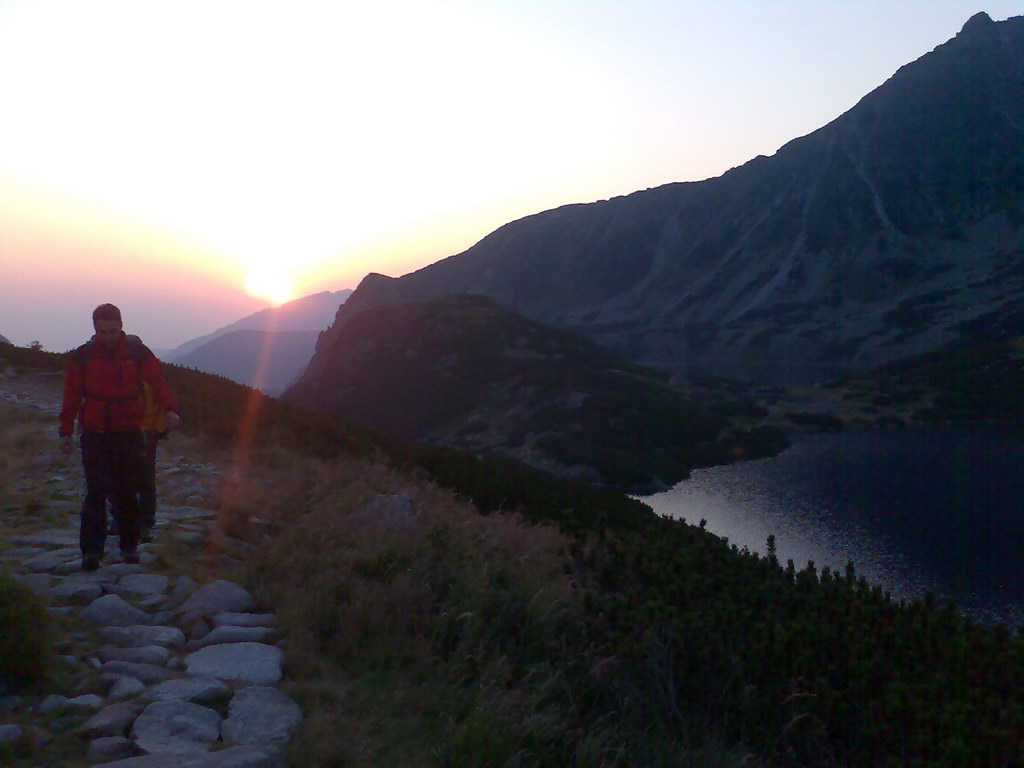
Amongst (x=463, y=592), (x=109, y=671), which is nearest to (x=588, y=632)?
(x=463, y=592)

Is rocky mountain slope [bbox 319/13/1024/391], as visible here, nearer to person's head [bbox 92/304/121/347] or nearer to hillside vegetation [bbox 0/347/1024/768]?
person's head [bbox 92/304/121/347]

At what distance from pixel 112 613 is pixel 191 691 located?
1.57m

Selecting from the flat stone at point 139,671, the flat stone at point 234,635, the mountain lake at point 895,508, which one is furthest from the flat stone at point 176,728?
the mountain lake at point 895,508

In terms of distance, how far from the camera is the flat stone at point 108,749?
11.6 feet

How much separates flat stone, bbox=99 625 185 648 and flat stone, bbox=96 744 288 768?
162cm

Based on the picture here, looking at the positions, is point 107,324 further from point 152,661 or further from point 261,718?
point 261,718

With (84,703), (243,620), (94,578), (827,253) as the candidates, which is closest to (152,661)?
(84,703)

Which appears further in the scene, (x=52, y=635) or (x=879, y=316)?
(x=879, y=316)

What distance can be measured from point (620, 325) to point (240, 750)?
148 meters

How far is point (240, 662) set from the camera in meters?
4.74

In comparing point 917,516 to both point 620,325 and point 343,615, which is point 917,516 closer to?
point 343,615

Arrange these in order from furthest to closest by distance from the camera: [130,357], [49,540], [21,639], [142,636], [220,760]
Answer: [49,540] → [130,357] → [142,636] → [21,639] → [220,760]

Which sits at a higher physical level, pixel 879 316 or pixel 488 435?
pixel 879 316

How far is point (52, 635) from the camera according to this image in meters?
4.66
